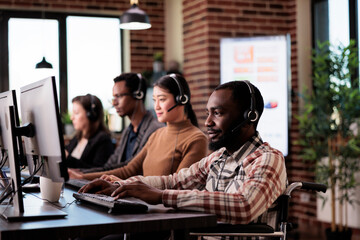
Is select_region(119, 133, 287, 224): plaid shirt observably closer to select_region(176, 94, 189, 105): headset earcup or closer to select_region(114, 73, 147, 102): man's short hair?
select_region(176, 94, 189, 105): headset earcup

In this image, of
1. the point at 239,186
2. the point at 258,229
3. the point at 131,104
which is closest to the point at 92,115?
the point at 131,104

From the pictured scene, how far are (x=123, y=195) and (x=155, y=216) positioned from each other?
0.60ft

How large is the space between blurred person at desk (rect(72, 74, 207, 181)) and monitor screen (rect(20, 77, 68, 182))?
3.31ft

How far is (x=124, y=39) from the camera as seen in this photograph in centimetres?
734

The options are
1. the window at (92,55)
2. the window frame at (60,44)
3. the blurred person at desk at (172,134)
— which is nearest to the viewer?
the blurred person at desk at (172,134)

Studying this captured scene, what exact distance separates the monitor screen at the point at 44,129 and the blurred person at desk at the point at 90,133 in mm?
2155

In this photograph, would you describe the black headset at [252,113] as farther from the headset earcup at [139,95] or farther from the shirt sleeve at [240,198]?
the headset earcup at [139,95]

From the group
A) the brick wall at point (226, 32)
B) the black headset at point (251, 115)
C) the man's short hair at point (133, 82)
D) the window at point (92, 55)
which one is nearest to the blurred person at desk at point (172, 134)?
the man's short hair at point (133, 82)

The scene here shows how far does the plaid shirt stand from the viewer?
1830 mm

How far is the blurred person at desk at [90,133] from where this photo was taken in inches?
170

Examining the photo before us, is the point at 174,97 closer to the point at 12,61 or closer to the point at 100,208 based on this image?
the point at 100,208

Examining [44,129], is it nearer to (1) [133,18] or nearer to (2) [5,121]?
(2) [5,121]

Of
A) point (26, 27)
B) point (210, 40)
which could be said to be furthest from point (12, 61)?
point (210, 40)

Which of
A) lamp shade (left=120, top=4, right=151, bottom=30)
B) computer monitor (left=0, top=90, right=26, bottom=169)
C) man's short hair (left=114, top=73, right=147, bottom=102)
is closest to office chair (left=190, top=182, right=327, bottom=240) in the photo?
computer monitor (left=0, top=90, right=26, bottom=169)
